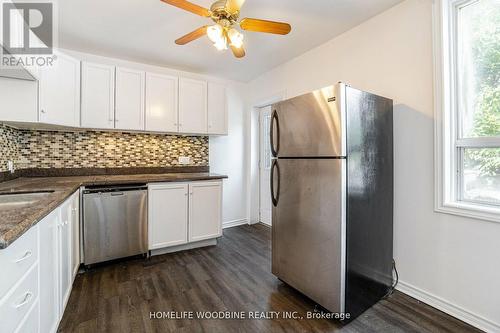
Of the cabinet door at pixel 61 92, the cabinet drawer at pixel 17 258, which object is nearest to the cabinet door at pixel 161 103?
the cabinet door at pixel 61 92

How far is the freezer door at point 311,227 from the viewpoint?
1.67 m

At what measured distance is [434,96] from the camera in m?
1.89

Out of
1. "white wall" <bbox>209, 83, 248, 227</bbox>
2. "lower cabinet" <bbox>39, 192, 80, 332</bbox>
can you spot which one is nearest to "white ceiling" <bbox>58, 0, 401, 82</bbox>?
"white wall" <bbox>209, 83, 248, 227</bbox>

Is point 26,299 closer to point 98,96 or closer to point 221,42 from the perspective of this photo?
point 221,42

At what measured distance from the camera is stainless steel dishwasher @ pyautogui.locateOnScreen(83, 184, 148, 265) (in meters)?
2.43

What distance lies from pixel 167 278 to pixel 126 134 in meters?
1.95

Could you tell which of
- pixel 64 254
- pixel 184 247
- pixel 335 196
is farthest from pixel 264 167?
pixel 64 254

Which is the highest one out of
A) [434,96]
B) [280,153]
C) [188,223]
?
[434,96]

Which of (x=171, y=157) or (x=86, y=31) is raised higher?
(x=86, y=31)

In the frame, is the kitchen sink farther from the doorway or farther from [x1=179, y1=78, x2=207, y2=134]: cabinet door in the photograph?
the doorway

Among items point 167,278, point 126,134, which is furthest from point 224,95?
point 167,278

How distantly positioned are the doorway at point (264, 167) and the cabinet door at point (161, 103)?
153cm

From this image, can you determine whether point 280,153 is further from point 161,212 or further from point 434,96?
point 161,212

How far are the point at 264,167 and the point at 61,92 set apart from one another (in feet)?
9.48
